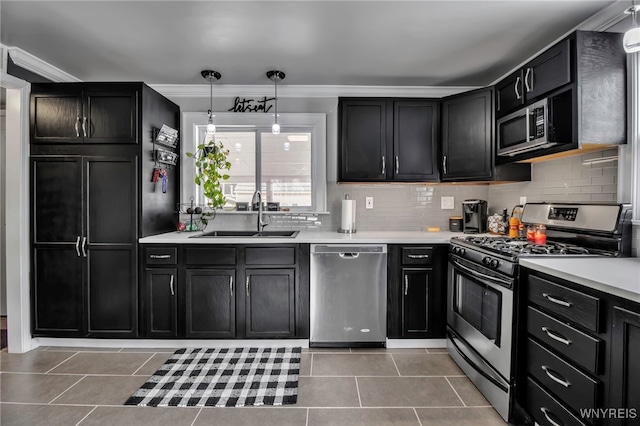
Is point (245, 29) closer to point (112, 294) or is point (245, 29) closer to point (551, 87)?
point (551, 87)

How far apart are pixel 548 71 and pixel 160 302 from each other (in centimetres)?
333

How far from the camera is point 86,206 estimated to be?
2730 millimetres

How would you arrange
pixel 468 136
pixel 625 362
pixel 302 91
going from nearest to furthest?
1. pixel 625 362
2. pixel 468 136
3. pixel 302 91

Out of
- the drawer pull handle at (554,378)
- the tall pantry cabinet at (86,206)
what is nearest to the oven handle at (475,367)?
the drawer pull handle at (554,378)

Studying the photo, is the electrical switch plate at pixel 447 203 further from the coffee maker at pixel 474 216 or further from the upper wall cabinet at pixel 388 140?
the upper wall cabinet at pixel 388 140

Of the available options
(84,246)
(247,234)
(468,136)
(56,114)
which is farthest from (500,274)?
(56,114)

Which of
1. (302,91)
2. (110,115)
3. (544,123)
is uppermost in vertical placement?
(302,91)

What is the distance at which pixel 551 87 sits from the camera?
6.85ft

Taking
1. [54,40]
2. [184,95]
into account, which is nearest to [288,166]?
[184,95]

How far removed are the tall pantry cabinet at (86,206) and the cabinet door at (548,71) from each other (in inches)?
117

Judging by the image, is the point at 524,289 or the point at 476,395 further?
the point at 476,395

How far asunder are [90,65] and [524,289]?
3.79 m

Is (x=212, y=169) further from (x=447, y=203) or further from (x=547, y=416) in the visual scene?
(x=547, y=416)

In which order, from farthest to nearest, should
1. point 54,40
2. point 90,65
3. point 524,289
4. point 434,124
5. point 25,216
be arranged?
point 434,124 → point 90,65 → point 25,216 → point 54,40 → point 524,289
